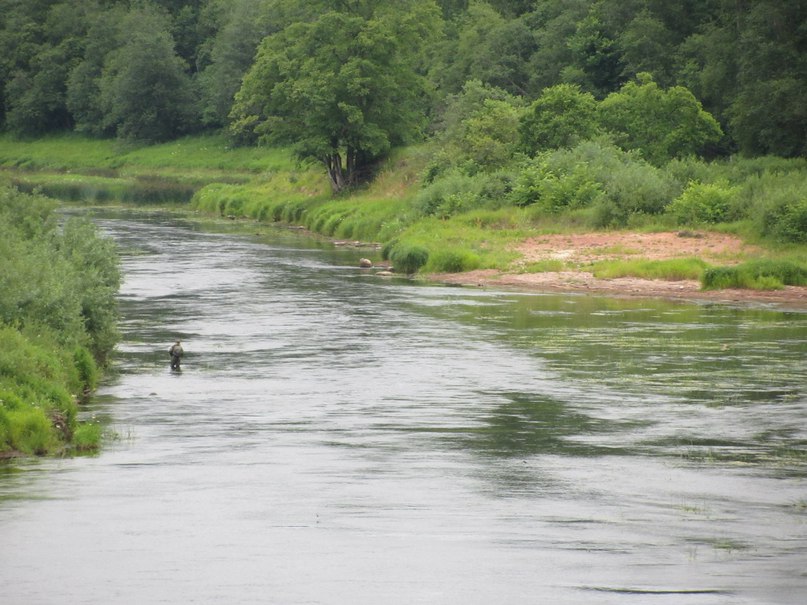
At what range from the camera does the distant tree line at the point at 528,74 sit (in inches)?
2461

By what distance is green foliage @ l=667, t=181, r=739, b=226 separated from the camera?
51969 mm

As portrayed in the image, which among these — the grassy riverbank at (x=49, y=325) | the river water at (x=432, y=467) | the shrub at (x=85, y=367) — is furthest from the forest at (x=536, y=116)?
the shrub at (x=85, y=367)

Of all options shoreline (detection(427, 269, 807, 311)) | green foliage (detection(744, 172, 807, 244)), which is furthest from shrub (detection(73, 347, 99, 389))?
green foliage (detection(744, 172, 807, 244))

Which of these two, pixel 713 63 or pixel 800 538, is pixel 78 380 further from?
pixel 713 63

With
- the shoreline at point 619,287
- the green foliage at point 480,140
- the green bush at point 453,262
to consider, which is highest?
the green foliage at point 480,140

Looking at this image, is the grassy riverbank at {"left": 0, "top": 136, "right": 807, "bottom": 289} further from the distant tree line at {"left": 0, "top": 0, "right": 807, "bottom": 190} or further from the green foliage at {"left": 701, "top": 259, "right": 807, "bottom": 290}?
the distant tree line at {"left": 0, "top": 0, "right": 807, "bottom": 190}

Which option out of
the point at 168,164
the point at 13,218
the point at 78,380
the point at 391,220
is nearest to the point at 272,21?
the point at 168,164

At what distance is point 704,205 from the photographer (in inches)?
2055

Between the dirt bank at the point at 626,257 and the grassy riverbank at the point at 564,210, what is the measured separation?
12.5 inches

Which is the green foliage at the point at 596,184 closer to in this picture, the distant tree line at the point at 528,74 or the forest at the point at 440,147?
the forest at the point at 440,147

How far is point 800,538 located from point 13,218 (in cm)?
2484

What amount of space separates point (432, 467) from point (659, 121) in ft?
152

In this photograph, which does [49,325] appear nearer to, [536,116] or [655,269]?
[655,269]

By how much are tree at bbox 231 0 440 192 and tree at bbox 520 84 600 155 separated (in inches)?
461
